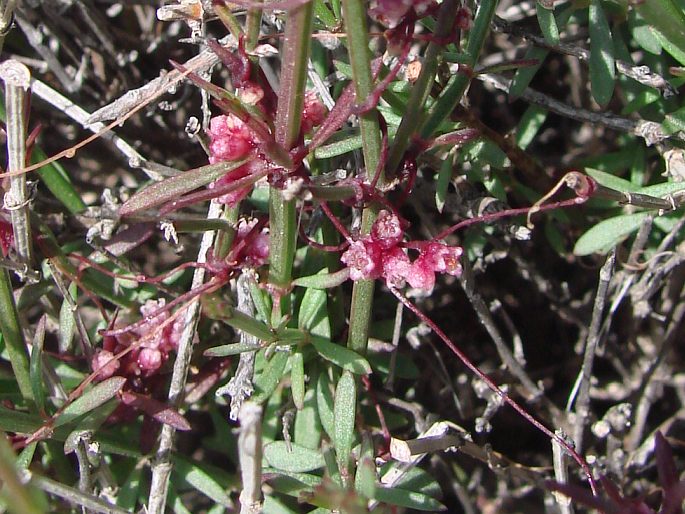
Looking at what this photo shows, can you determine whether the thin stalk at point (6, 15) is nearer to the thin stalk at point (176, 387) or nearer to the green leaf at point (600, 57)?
the thin stalk at point (176, 387)

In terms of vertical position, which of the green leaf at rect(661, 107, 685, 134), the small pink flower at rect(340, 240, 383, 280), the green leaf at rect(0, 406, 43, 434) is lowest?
the green leaf at rect(0, 406, 43, 434)

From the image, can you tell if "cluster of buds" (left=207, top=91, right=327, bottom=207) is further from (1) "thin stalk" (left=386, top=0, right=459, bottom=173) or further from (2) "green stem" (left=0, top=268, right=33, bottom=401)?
(2) "green stem" (left=0, top=268, right=33, bottom=401)

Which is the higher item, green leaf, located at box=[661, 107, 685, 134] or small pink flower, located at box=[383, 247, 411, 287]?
green leaf, located at box=[661, 107, 685, 134]

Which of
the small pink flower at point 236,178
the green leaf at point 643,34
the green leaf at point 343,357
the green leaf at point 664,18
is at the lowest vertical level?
the green leaf at point 343,357

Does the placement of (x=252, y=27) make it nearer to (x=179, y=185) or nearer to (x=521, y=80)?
(x=179, y=185)

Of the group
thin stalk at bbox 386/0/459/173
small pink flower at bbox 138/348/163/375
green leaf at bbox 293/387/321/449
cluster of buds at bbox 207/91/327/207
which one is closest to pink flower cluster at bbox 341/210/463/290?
thin stalk at bbox 386/0/459/173

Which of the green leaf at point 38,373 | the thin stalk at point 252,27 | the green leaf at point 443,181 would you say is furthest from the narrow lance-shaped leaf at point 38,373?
the green leaf at point 443,181

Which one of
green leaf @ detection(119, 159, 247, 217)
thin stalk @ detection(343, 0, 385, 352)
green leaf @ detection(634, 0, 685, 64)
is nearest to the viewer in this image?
thin stalk @ detection(343, 0, 385, 352)
